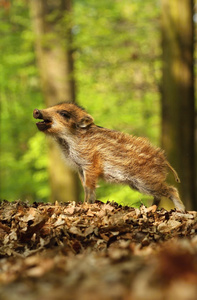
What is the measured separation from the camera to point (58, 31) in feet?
42.1

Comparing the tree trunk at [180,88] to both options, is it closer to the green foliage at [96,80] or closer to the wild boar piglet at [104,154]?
the green foliage at [96,80]

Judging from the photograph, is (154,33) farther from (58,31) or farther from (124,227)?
(124,227)

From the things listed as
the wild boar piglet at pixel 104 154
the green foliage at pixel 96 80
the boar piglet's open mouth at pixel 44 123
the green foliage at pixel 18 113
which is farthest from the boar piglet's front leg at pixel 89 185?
the green foliage at pixel 18 113

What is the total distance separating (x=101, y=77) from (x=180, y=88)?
5565mm

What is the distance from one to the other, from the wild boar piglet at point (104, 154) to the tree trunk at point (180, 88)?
284 centimetres

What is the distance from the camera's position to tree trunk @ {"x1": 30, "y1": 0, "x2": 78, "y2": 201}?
12.1m

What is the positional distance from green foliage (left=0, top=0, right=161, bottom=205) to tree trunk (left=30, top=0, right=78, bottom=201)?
1.13ft

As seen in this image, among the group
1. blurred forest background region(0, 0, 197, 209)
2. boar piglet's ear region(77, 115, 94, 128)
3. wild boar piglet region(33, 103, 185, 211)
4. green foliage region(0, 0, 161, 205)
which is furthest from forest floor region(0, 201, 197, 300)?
green foliage region(0, 0, 161, 205)

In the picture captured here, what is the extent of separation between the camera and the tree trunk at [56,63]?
12062mm

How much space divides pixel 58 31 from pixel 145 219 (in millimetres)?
9219

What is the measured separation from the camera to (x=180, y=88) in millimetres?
8398

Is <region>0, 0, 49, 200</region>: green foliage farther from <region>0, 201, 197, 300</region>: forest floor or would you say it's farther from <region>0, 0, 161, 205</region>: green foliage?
<region>0, 201, 197, 300</region>: forest floor

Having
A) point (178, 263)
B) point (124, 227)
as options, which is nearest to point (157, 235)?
point (124, 227)

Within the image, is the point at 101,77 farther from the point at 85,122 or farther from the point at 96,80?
the point at 85,122
